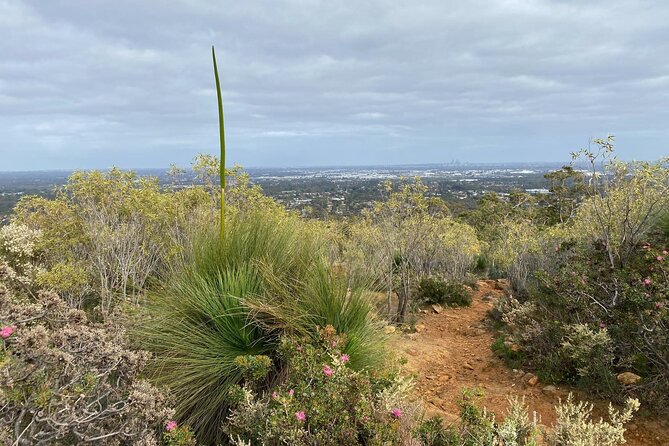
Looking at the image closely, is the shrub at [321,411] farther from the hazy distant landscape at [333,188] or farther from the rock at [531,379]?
the hazy distant landscape at [333,188]

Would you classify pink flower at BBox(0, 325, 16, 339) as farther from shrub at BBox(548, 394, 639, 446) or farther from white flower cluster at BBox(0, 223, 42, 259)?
white flower cluster at BBox(0, 223, 42, 259)

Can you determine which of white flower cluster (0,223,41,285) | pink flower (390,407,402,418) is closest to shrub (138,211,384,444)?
pink flower (390,407,402,418)

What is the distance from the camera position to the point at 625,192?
6.24 metres

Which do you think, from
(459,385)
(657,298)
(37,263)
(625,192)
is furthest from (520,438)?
(37,263)

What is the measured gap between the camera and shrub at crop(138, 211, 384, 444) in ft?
9.95

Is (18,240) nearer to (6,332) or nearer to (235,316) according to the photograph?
(235,316)

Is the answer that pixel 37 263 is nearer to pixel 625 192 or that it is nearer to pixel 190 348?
pixel 190 348

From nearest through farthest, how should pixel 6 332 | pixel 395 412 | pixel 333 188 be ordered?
pixel 6 332
pixel 395 412
pixel 333 188

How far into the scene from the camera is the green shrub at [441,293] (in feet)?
34.9

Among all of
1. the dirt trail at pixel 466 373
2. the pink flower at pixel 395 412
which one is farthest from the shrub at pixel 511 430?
the dirt trail at pixel 466 373

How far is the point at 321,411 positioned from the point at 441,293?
29.3 feet

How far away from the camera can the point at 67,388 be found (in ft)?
7.13

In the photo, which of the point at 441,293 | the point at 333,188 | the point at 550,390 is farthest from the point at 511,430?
the point at 333,188

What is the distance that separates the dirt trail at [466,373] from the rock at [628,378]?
0.33 metres
